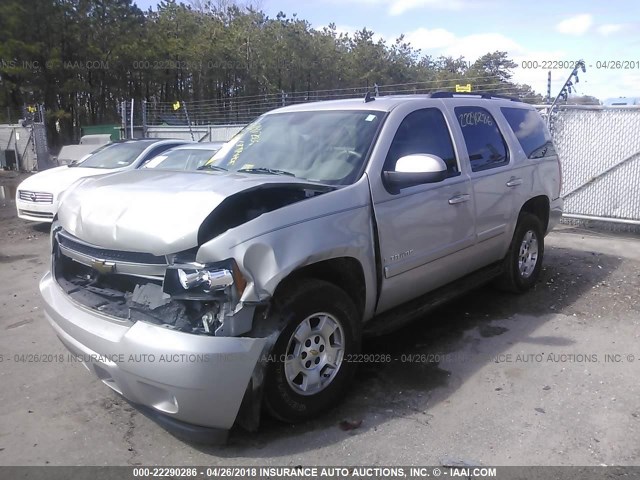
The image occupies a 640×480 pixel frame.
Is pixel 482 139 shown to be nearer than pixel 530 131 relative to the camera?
Yes

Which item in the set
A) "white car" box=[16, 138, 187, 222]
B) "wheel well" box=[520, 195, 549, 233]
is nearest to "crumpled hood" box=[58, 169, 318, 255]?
"wheel well" box=[520, 195, 549, 233]

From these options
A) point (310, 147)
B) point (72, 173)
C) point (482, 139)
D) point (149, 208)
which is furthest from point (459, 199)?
point (72, 173)

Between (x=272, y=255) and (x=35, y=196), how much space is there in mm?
7936

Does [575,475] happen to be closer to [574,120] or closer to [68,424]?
[68,424]

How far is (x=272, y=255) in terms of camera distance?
9.52 feet

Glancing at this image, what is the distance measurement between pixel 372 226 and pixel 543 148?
10.1 ft

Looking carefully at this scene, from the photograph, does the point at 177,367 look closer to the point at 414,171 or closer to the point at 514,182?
the point at 414,171

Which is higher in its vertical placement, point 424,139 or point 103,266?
point 424,139

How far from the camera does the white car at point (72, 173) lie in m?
9.20

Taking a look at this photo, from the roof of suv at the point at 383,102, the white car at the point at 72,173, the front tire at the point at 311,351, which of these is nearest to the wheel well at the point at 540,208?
the roof of suv at the point at 383,102

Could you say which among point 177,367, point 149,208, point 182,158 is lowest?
point 177,367

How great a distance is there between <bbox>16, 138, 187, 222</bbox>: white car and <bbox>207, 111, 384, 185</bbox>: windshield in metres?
5.29

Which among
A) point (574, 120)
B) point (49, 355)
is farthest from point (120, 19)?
point (49, 355)

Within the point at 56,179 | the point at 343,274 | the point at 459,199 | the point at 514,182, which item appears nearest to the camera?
the point at 343,274
